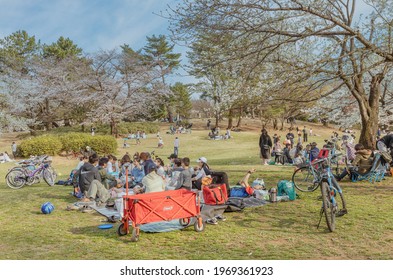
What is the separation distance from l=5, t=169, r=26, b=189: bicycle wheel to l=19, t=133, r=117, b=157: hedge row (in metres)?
12.3

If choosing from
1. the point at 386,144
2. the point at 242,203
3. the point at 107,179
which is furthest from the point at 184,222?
the point at 386,144

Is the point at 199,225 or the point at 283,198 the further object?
the point at 283,198

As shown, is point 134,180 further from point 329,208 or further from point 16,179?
point 329,208

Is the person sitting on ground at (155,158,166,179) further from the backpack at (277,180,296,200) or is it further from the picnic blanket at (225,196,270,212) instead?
the backpack at (277,180,296,200)

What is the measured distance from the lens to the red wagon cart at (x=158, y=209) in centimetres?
566

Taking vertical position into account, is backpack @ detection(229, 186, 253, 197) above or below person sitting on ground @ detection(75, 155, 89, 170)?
below

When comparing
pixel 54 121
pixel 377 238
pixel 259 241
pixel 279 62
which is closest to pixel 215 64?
pixel 279 62

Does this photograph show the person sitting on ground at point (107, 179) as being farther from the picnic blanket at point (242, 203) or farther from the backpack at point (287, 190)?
the backpack at point (287, 190)

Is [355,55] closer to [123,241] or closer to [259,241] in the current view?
[259,241]

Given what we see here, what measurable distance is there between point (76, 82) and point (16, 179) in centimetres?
2841

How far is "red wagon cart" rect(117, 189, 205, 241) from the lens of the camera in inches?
223

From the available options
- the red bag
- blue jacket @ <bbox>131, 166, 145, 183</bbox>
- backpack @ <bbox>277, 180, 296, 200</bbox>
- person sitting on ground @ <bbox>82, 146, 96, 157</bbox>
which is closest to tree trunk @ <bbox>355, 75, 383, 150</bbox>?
backpack @ <bbox>277, 180, 296, 200</bbox>

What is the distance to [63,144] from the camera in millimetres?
24828
